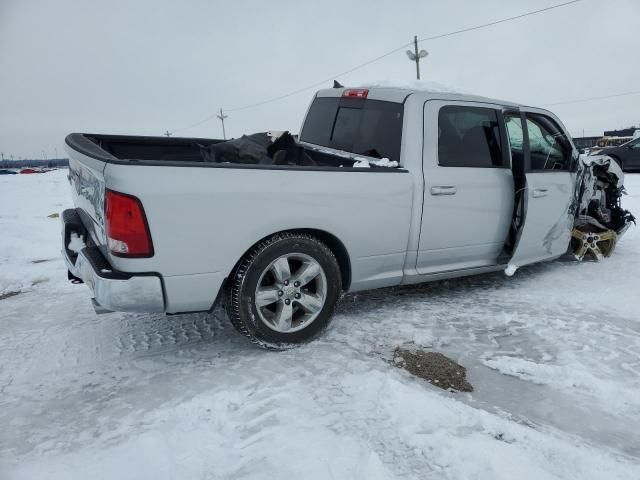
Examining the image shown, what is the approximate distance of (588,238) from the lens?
17.5 ft

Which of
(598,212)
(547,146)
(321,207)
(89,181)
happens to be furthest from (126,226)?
(598,212)

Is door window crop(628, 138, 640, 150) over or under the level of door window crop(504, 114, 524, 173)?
under

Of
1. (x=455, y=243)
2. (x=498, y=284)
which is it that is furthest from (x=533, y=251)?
(x=455, y=243)

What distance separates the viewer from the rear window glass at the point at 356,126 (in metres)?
3.64

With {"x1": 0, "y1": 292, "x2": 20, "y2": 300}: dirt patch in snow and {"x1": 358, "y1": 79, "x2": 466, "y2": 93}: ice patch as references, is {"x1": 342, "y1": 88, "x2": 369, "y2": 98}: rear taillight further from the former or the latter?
{"x1": 0, "y1": 292, "x2": 20, "y2": 300}: dirt patch in snow

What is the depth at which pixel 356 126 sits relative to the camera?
13.3ft

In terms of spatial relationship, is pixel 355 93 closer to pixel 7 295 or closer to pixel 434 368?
pixel 434 368

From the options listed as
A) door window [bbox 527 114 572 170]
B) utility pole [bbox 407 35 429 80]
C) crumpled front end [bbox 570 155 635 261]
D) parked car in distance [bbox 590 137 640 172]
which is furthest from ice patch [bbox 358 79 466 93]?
utility pole [bbox 407 35 429 80]

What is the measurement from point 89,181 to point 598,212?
565cm

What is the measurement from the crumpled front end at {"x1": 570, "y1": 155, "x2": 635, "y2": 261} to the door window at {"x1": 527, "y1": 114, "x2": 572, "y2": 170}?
17.9 inches

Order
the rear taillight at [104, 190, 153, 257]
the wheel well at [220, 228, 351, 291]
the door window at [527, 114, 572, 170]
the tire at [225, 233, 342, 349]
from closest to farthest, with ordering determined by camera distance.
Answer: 1. the rear taillight at [104, 190, 153, 257]
2. the tire at [225, 233, 342, 349]
3. the wheel well at [220, 228, 351, 291]
4. the door window at [527, 114, 572, 170]

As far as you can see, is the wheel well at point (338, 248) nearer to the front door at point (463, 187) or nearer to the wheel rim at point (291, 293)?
the wheel rim at point (291, 293)

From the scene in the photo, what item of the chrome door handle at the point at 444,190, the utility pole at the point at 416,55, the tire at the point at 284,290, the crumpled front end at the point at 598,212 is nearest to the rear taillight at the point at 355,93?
the chrome door handle at the point at 444,190

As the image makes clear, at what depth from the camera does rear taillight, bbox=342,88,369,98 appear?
403cm
